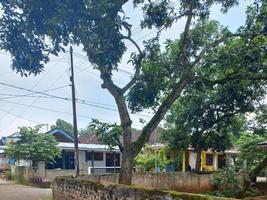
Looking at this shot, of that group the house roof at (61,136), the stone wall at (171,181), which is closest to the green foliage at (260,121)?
the stone wall at (171,181)

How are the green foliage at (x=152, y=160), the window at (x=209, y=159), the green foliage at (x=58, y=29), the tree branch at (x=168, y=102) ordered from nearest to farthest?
the green foliage at (x=58, y=29) < the tree branch at (x=168, y=102) < the green foliage at (x=152, y=160) < the window at (x=209, y=159)

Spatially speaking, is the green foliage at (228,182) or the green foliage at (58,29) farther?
the green foliage at (228,182)

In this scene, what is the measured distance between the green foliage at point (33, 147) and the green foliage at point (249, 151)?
15.0m

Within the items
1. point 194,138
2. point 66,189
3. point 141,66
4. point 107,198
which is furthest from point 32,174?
point 107,198

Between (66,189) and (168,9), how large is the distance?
744 cm

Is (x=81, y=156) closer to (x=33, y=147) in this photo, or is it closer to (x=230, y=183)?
(x=33, y=147)

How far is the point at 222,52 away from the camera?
13844 mm

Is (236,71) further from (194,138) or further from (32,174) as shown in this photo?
(32,174)

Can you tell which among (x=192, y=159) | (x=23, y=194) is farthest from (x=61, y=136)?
(x=23, y=194)

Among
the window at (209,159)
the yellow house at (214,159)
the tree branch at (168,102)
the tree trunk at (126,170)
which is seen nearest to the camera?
the tree trunk at (126,170)

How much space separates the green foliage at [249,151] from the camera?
96.1 ft

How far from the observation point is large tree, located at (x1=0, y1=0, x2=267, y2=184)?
1112 centimetres

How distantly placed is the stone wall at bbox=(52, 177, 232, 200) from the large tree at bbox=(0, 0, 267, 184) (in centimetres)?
125

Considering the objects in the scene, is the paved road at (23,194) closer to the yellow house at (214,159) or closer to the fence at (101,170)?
the fence at (101,170)
